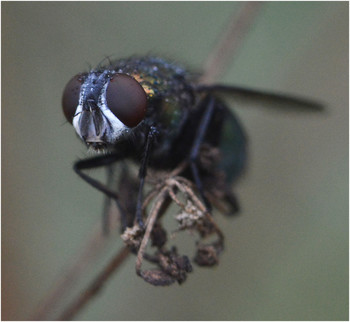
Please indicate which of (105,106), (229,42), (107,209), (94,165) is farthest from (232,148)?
(105,106)

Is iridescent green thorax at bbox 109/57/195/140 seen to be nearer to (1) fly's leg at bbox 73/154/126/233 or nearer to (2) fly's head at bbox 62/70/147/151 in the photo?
(2) fly's head at bbox 62/70/147/151

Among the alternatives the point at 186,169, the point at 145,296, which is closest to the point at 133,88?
the point at 186,169

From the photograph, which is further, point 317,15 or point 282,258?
point 317,15

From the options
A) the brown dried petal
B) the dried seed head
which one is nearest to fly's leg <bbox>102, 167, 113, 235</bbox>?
the dried seed head

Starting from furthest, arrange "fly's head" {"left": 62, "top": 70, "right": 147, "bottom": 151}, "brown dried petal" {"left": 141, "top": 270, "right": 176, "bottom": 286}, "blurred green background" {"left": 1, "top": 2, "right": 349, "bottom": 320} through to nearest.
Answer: "blurred green background" {"left": 1, "top": 2, "right": 349, "bottom": 320}
"fly's head" {"left": 62, "top": 70, "right": 147, "bottom": 151}
"brown dried petal" {"left": 141, "top": 270, "right": 176, "bottom": 286}

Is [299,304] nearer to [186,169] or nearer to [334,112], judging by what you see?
[334,112]

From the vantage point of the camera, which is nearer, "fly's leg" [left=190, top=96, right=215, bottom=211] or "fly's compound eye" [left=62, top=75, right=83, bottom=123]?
"fly's compound eye" [left=62, top=75, right=83, bottom=123]

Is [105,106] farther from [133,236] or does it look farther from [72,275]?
[72,275]
